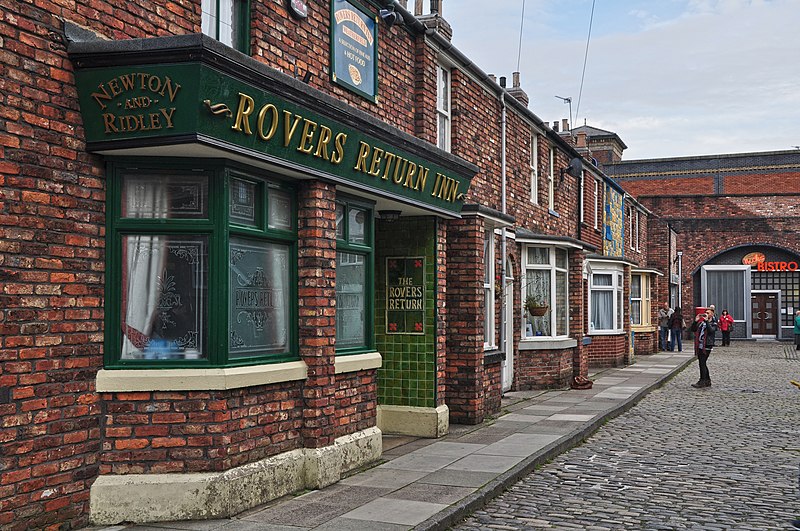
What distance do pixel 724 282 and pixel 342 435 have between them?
3975cm

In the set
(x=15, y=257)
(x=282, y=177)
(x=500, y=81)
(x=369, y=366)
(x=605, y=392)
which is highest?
(x=500, y=81)

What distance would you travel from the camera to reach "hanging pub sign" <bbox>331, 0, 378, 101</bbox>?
970cm

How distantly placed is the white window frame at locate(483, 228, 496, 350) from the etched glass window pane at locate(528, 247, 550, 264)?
376 cm

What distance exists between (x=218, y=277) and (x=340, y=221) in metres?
2.61

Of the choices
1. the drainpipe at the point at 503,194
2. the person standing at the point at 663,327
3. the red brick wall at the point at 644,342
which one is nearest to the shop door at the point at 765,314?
the person standing at the point at 663,327

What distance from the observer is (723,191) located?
58.4 metres

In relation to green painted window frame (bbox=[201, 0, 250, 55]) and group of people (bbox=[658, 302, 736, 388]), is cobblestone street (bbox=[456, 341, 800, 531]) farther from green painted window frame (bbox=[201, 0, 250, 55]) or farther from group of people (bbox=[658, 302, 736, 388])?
green painted window frame (bbox=[201, 0, 250, 55])

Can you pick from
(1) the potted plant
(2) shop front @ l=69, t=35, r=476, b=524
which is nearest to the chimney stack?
(1) the potted plant

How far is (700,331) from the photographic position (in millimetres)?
19875

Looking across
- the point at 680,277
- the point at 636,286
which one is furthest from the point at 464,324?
the point at 680,277

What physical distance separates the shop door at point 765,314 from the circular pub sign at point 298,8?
40.6m

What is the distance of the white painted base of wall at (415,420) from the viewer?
1186cm

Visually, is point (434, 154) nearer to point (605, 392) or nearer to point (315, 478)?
point (315, 478)

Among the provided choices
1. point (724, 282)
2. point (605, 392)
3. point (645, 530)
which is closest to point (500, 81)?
point (605, 392)
